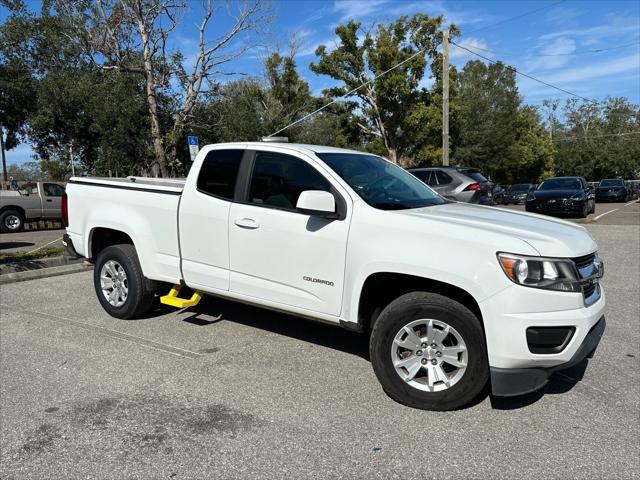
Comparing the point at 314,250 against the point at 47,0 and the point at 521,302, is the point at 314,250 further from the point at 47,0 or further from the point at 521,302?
the point at 47,0

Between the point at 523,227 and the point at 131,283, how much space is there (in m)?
3.83

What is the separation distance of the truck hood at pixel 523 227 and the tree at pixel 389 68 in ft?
91.3

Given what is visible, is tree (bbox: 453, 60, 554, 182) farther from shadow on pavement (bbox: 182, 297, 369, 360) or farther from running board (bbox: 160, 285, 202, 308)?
running board (bbox: 160, 285, 202, 308)

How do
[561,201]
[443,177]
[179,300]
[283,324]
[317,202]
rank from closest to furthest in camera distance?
[317,202] < [179,300] < [283,324] < [443,177] < [561,201]

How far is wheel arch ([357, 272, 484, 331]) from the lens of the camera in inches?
133

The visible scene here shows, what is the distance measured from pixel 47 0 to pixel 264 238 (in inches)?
1060

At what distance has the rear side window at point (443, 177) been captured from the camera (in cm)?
1093

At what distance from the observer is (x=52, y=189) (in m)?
16.8

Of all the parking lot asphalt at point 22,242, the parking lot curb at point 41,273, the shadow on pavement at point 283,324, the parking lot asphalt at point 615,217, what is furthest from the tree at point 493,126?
the shadow on pavement at point 283,324

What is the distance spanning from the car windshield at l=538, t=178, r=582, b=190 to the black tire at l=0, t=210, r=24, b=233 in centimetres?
1793

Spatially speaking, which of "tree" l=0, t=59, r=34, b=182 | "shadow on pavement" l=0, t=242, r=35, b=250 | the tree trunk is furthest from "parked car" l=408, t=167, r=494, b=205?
"tree" l=0, t=59, r=34, b=182

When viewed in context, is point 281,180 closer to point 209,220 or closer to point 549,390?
point 209,220

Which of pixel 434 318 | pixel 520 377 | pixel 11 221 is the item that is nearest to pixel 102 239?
pixel 434 318

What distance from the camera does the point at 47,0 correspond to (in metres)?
24.3
